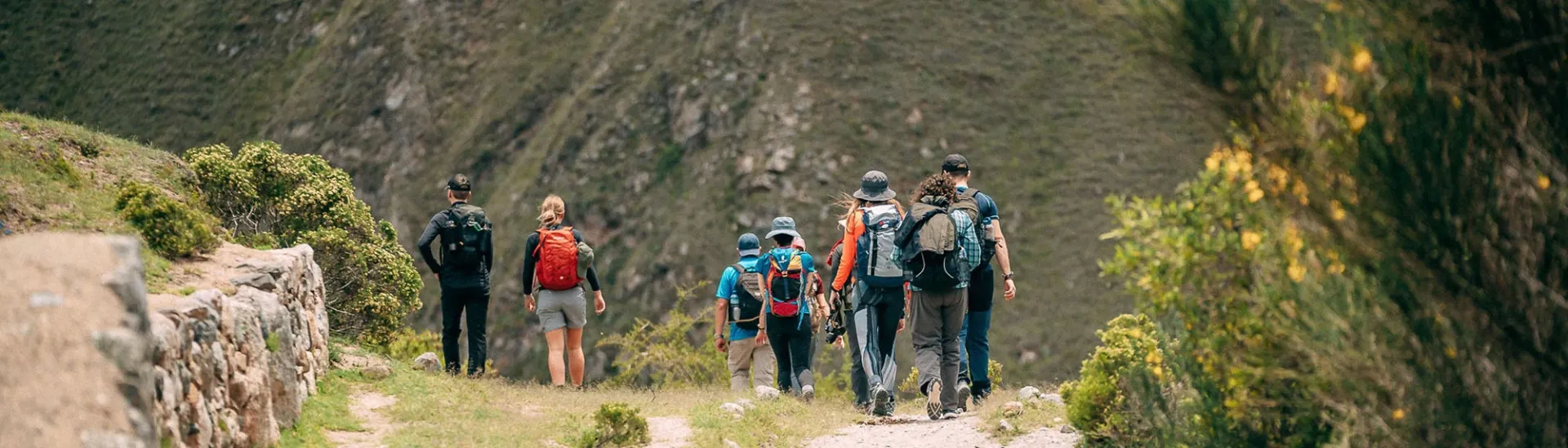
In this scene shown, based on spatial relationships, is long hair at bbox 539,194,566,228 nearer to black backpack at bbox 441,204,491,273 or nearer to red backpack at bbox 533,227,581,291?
red backpack at bbox 533,227,581,291

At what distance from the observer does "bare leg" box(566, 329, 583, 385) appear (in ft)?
51.7

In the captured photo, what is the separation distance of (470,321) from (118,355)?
28.3ft

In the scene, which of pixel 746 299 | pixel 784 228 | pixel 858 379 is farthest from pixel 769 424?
pixel 746 299

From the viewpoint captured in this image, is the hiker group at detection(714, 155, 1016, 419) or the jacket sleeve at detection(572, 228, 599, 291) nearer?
the hiker group at detection(714, 155, 1016, 419)

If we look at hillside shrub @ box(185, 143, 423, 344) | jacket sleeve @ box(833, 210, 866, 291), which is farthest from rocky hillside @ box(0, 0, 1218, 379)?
jacket sleeve @ box(833, 210, 866, 291)

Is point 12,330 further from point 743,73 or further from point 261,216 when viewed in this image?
point 743,73

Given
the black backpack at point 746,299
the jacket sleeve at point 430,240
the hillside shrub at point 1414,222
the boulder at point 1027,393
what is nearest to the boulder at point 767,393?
the black backpack at point 746,299

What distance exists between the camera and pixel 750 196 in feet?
160

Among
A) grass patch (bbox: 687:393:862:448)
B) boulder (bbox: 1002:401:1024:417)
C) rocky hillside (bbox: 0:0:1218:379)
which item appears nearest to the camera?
boulder (bbox: 1002:401:1024:417)

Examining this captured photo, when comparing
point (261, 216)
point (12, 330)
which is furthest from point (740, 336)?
point (12, 330)

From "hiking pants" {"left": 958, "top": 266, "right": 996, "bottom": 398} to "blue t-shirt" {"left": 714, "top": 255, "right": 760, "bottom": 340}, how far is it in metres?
2.65

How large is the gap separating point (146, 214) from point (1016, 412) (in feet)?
25.3

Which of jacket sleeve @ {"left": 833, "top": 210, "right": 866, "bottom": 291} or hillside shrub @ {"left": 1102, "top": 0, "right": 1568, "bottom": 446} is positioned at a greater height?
hillside shrub @ {"left": 1102, "top": 0, "right": 1568, "bottom": 446}

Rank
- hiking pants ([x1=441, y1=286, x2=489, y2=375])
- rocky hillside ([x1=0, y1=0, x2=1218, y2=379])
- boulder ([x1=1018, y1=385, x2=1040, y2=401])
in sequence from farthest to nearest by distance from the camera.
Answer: rocky hillside ([x1=0, y1=0, x2=1218, y2=379])
hiking pants ([x1=441, y1=286, x2=489, y2=375])
boulder ([x1=1018, y1=385, x2=1040, y2=401])
